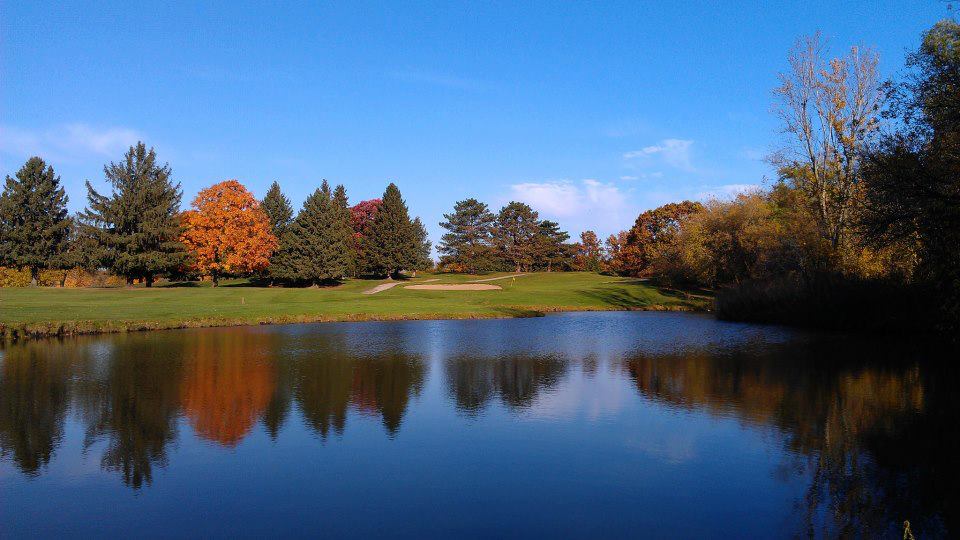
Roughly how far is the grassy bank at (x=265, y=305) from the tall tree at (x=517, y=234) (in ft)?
128

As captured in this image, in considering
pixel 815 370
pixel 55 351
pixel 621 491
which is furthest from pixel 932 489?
pixel 55 351

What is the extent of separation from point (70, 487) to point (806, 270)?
32561 mm

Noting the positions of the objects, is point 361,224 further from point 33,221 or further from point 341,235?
point 33,221

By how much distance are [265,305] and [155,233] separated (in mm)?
21593

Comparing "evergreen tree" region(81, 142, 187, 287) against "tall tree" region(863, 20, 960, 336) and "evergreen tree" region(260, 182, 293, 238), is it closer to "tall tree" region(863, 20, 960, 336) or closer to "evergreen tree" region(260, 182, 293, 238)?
"evergreen tree" region(260, 182, 293, 238)

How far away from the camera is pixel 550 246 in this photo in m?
96.1

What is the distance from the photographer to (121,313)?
1194 inches

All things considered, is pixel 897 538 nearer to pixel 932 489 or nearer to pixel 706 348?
pixel 932 489

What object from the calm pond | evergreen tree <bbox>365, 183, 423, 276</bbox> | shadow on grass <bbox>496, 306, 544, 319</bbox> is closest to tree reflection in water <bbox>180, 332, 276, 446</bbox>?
the calm pond

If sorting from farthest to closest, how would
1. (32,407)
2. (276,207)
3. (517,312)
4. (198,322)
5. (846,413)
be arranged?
1. (276,207)
2. (517,312)
3. (198,322)
4. (32,407)
5. (846,413)

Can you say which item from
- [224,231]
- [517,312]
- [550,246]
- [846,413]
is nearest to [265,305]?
[517,312]

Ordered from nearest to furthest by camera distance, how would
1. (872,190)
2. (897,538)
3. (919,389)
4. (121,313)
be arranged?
(897,538) → (919,389) → (872,190) → (121,313)

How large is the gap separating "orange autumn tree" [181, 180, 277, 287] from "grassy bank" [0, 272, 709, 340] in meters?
9.87

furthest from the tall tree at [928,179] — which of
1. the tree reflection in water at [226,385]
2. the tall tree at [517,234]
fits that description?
the tall tree at [517,234]
